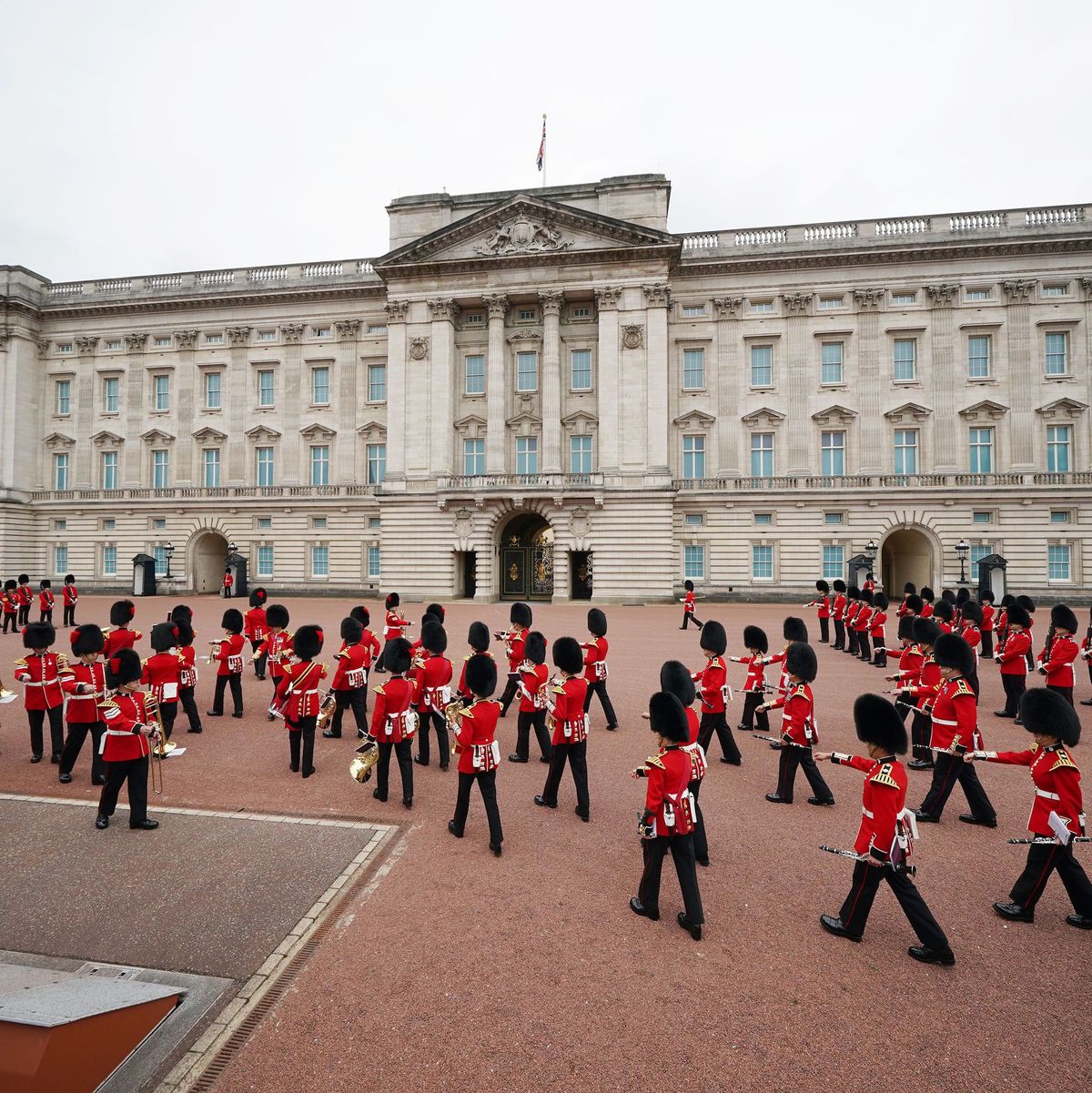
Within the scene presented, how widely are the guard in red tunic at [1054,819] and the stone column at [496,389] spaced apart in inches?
1171

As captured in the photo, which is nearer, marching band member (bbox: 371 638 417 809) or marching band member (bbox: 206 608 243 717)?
marching band member (bbox: 371 638 417 809)

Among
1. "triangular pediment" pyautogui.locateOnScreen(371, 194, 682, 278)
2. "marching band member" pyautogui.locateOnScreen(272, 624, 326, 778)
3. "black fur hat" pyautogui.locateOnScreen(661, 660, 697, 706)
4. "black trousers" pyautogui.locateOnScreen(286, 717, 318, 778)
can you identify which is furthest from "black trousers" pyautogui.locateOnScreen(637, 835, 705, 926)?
"triangular pediment" pyautogui.locateOnScreen(371, 194, 682, 278)

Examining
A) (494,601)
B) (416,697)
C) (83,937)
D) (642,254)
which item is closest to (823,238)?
(642,254)

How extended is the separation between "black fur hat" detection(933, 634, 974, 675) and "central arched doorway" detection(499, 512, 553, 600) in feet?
96.0

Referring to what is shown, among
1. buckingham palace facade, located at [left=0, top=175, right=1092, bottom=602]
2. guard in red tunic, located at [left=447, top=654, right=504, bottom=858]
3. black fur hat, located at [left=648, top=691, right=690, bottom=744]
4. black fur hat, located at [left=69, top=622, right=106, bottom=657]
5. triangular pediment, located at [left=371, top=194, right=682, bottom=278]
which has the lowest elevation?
guard in red tunic, located at [left=447, top=654, right=504, bottom=858]

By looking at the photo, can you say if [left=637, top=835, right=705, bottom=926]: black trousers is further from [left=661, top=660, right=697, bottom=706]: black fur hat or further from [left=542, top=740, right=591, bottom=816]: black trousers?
[left=542, top=740, right=591, bottom=816]: black trousers

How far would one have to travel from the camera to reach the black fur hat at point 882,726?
4.71m

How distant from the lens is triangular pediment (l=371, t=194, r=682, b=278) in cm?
3219

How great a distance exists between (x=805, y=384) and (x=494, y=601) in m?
19.7

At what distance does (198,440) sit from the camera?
128ft

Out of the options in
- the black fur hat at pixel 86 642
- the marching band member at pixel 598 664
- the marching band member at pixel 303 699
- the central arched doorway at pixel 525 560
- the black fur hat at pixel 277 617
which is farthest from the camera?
the central arched doorway at pixel 525 560

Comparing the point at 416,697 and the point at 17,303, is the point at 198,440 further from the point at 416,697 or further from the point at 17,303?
the point at 416,697

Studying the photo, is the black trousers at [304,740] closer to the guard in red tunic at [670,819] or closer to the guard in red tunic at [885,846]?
the guard in red tunic at [670,819]

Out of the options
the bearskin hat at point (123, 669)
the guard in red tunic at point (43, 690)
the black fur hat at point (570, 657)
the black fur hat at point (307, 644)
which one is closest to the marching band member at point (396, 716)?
the black fur hat at point (307, 644)
